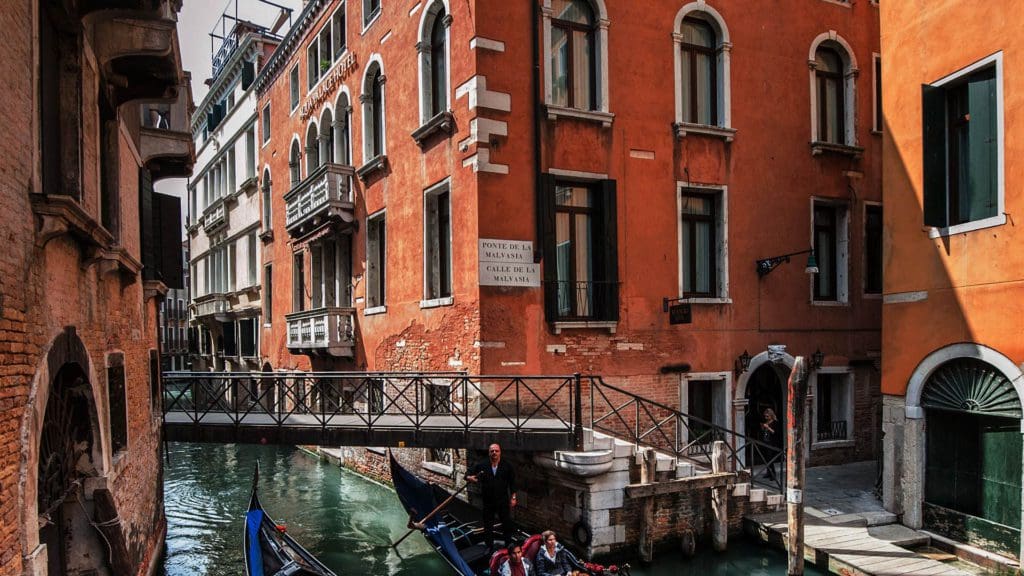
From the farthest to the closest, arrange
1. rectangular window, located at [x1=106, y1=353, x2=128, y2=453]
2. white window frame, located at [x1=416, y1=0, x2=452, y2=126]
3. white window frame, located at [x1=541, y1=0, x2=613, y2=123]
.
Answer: white window frame, located at [x1=416, y1=0, x2=452, y2=126], white window frame, located at [x1=541, y1=0, x2=613, y2=123], rectangular window, located at [x1=106, y1=353, x2=128, y2=453]

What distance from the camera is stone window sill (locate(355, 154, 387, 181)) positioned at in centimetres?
1366

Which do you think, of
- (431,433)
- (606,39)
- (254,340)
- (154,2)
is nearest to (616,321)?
(431,433)

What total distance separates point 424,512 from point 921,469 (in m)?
6.59

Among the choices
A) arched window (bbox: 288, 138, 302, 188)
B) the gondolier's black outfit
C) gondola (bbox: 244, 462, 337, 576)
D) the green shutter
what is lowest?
gondola (bbox: 244, 462, 337, 576)

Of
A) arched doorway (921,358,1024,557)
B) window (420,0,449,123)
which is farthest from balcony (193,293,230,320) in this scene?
arched doorway (921,358,1024,557)

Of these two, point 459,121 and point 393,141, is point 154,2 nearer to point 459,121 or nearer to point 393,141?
point 459,121

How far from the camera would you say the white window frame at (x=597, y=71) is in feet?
36.0

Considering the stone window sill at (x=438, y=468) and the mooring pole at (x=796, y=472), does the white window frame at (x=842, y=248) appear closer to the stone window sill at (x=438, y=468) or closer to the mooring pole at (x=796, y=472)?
the mooring pole at (x=796, y=472)

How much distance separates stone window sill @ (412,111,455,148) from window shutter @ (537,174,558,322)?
1.67m

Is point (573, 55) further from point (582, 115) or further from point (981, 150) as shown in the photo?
point (981, 150)

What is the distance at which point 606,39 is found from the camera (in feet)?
37.1

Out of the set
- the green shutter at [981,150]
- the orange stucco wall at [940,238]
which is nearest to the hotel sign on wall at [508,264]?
the orange stucco wall at [940,238]

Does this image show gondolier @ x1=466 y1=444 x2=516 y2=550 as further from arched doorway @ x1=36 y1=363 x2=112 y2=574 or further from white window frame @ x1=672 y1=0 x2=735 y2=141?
white window frame @ x1=672 y1=0 x2=735 y2=141

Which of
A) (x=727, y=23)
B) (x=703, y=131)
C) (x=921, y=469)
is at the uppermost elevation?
(x=727, y=23)
